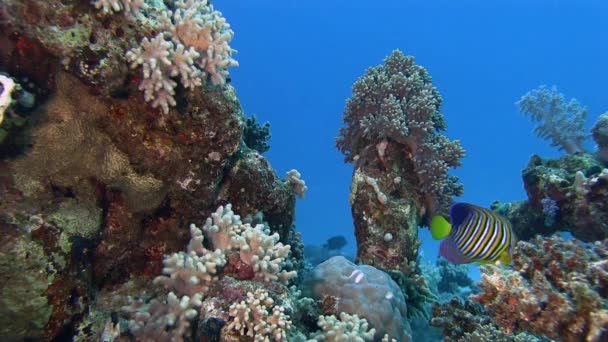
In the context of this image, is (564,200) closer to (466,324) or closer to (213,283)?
(466,324)

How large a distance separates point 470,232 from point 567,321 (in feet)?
2.88

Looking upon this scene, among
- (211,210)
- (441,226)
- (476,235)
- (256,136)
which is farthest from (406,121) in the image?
(211,210)

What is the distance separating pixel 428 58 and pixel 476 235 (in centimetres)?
14587

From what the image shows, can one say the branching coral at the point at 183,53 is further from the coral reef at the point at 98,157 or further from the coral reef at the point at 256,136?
the coral reef at the point at 256,136

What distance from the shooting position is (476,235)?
315 centimetres

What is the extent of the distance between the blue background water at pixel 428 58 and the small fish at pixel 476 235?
96.8 metres

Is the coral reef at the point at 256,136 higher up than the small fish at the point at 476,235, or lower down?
higher up

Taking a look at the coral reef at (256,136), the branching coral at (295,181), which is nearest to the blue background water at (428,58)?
the coral reef at (256,136)

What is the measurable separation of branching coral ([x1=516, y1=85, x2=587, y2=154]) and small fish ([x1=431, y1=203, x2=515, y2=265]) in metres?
6.18

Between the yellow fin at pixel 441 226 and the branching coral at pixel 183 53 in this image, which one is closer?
the branching coral at pixel 183 53

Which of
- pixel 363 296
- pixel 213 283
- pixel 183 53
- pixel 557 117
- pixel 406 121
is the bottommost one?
pixel 213 283

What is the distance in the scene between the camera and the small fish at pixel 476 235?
3.16 metres

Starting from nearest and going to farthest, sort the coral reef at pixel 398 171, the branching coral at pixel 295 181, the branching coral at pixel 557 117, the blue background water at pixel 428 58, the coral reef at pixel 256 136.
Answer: the branching coral at pixel 295 181
the coral reef at pixel 398 171
the coral reef at pixel 256 136
the branching coral at pixel 557 117
the blue background water at pixel 428 58

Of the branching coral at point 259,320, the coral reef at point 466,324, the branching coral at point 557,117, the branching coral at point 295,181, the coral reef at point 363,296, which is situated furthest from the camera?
the branching coral at point 557,117
